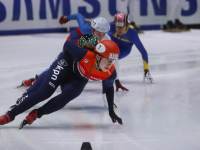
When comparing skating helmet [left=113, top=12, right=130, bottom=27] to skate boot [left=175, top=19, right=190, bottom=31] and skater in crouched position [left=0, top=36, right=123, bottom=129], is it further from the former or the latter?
skate boot [left=175, top=19, right=190, bottom=31]

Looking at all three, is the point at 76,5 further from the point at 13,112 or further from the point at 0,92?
the point at 13,112

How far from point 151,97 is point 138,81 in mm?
928

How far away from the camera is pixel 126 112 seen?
3.64 m

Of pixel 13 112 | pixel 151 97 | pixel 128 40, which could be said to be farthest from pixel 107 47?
pixel 128 40

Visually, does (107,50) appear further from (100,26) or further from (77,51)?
(100,26)

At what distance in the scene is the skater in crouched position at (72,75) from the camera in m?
2.86

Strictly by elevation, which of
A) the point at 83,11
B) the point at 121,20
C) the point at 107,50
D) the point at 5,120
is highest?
the point at 107,50

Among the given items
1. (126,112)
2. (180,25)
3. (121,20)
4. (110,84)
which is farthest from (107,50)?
(180,25)

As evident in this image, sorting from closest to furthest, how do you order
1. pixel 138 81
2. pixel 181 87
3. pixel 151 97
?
pixel 151 97
pixel 181 87
pixel 138 81

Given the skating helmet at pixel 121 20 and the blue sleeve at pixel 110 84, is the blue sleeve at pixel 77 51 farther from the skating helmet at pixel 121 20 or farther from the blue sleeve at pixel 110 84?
the skating helmet at pixel 121 20

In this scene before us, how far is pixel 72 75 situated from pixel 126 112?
2.68 ft

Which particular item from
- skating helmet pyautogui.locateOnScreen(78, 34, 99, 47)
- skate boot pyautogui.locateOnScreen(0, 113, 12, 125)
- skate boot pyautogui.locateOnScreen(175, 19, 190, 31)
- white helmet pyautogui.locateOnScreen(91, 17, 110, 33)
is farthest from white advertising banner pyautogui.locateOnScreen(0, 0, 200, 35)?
skate boot pyautogui.locateOnScreen(0, 113, 12, 125)

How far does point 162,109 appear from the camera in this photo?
3732 millimetres

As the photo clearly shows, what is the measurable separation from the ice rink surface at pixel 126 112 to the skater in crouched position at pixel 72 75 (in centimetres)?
20
